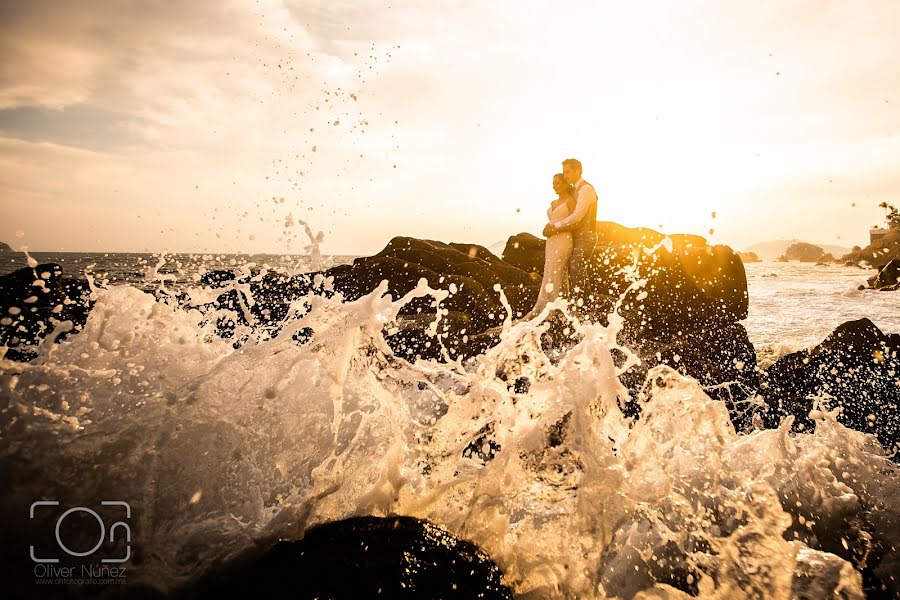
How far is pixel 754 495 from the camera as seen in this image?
261 cm

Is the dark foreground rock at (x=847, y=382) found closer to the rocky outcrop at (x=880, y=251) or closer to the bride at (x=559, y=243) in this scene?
the bride at (x=559, y=243)

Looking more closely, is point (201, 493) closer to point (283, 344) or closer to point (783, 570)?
point (283, 344)

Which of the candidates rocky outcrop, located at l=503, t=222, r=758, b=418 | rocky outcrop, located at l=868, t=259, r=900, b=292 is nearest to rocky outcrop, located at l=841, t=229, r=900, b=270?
rocky outcrop, located at l=868, t=259, r=900, b=292

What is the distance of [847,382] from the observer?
5.16 meters

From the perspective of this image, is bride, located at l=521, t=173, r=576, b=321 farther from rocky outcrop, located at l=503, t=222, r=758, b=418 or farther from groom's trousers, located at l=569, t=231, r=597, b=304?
rocky outcrop, located at l=503, t=222, r=758, b=418

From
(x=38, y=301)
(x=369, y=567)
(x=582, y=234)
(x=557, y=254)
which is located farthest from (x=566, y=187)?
(x=38, y=301)

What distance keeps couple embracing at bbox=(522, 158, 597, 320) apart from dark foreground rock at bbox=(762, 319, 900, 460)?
111 inches

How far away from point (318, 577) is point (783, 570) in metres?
1.93

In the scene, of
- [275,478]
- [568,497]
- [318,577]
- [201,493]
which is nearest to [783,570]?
[568,497]

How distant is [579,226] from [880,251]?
3660 cm

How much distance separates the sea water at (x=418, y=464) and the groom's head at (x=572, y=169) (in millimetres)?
4429

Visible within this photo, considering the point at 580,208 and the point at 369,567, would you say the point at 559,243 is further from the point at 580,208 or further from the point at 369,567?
the point at 369,567

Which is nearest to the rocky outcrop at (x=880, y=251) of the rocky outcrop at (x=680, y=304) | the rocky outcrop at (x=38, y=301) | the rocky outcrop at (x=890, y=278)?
the rocky outcrop at (x=890, y=278)

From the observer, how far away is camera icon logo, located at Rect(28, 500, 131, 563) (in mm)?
1810
